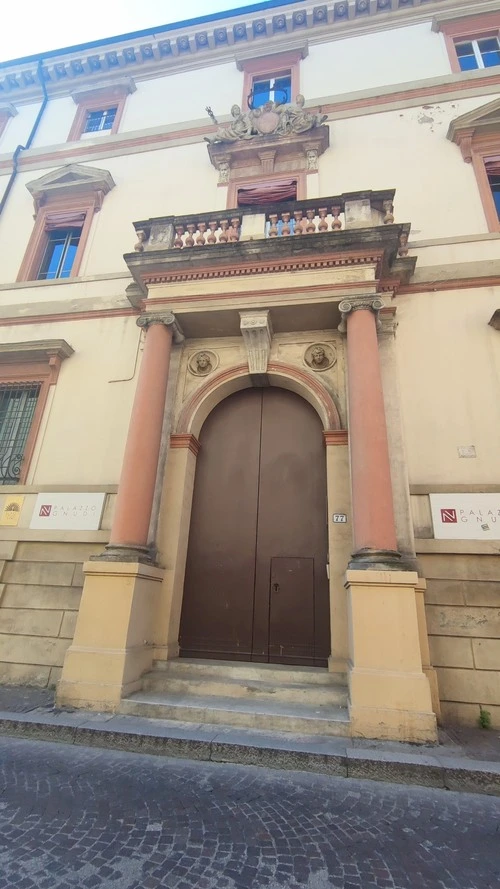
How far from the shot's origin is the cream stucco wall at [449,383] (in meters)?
6.09

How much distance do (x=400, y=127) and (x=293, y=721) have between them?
11.1 metres

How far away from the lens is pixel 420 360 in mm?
6777

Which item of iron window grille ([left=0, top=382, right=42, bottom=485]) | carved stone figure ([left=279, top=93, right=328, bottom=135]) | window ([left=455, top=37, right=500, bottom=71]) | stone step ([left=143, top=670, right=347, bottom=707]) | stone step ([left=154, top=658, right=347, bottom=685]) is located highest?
window ([left=455, top=37, right=500, bottom=71])

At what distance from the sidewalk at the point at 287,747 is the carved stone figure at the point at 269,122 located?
10.9 metres

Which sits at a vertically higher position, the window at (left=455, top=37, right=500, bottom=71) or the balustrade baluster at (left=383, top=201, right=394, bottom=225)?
the window at (left=455, top=37, right=500, bottom=71)

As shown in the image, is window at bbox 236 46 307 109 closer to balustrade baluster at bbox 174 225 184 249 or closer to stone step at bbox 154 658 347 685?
balustrade baluster at bbox 174 225 184 249

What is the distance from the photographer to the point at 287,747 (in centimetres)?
383

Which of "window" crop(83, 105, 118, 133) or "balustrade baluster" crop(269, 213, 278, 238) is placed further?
"window" crop(83, 105, 118, 133)

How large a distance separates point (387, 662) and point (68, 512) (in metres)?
5.08

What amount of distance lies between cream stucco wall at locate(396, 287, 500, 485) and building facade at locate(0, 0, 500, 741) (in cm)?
3

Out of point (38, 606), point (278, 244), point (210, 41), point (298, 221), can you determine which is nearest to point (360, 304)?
point (278, 244)

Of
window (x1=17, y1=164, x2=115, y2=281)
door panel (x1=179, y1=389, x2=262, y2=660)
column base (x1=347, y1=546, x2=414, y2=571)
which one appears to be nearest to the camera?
column base (x1=347, y1=546, x2=414, y2=571)

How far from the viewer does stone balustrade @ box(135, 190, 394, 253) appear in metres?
6.84

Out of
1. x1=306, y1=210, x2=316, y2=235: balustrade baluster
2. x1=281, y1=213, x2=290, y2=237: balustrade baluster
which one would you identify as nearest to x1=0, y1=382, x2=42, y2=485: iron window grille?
x1=281, y1=213, x2=290, y2=237: balustrade baluster
